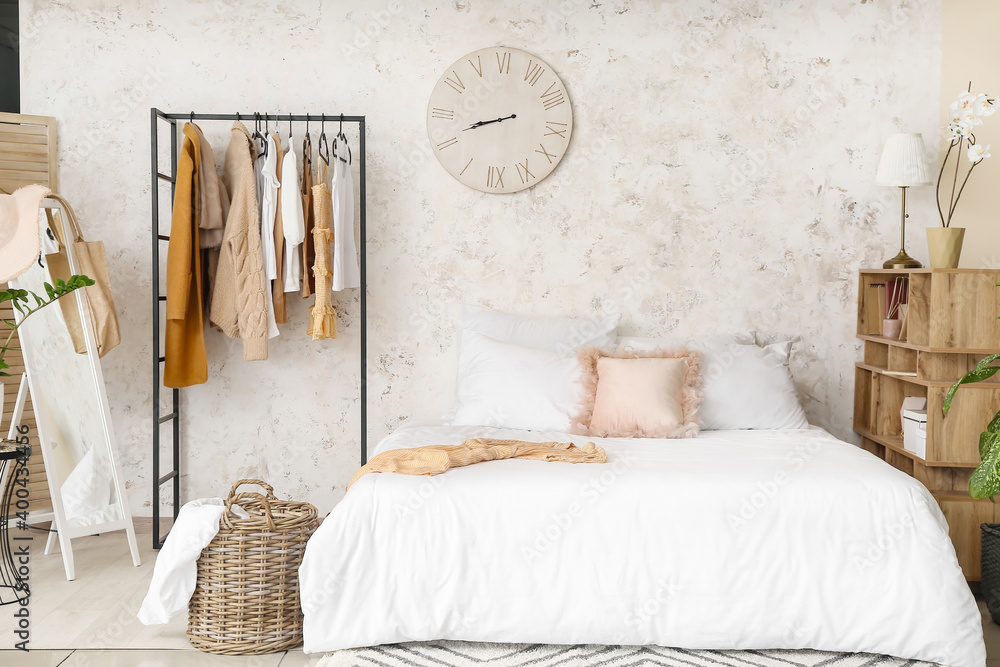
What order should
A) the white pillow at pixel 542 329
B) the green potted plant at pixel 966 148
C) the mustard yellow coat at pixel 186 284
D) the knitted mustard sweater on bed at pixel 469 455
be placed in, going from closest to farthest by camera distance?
the knitted mustard sweater on bed at pixel 469 455 → the green potted plant at pixel 966 148 → the mustard yellow coat at pixel 186 284 → the white pillow at pixel 542 329

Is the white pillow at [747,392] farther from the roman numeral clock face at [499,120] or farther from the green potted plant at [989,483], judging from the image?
the roman numeral clock face at [499,120]

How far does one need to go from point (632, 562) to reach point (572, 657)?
336 millimetres

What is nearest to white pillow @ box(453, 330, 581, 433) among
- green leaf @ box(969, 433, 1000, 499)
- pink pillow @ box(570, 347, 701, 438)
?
pink pillow @ box(570, 347, 701, 438)

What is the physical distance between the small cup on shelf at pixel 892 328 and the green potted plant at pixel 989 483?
0.46m

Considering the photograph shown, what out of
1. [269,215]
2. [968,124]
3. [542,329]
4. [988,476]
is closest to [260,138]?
[269,215]

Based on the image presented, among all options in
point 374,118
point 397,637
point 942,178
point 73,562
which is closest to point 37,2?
point 374,118

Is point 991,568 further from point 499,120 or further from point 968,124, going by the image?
point 499,120

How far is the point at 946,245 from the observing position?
294 centimetres

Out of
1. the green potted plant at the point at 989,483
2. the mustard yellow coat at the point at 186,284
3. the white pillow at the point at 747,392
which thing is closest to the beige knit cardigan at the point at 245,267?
the mustard yellow coat at the point at 186,284

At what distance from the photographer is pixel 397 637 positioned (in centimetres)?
221

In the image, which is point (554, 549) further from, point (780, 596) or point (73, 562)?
point (73, 562)

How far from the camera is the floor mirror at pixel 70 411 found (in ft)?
9.36

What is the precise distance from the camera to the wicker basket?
7.36ft

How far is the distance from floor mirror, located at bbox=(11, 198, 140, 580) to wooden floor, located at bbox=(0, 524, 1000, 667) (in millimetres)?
111
